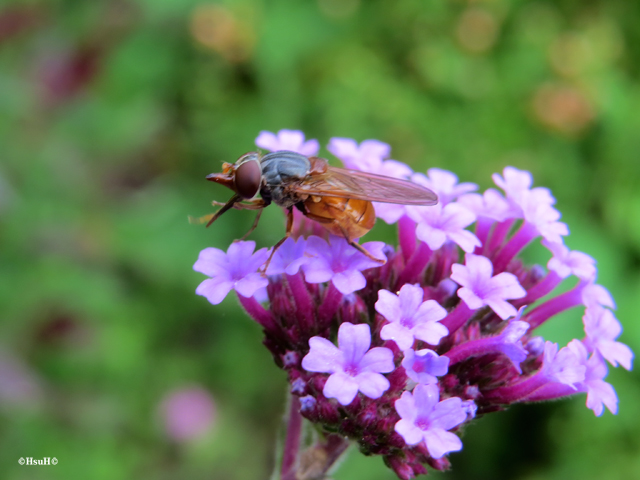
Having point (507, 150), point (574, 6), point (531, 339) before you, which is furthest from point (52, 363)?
point (574, 6)

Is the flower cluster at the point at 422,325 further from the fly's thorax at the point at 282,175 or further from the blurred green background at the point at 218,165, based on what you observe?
the blurred green background at the point at 218,165

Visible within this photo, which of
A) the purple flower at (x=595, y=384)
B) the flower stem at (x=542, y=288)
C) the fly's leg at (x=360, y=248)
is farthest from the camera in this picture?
the flower stem at (x=542, y=288)

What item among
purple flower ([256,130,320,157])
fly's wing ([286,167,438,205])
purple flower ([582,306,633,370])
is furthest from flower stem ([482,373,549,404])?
purple flower ([256,130,320,157])

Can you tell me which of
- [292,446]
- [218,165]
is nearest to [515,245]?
[292,446]

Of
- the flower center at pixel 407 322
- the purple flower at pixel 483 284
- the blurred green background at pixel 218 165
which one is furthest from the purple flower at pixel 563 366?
the blurred green background at pixel 218 165

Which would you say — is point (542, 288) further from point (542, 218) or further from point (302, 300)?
point (302, 300)

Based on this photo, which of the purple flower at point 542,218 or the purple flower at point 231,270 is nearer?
the purple flower at point 231,270

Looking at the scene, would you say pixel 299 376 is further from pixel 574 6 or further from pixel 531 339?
pixel 574 6
